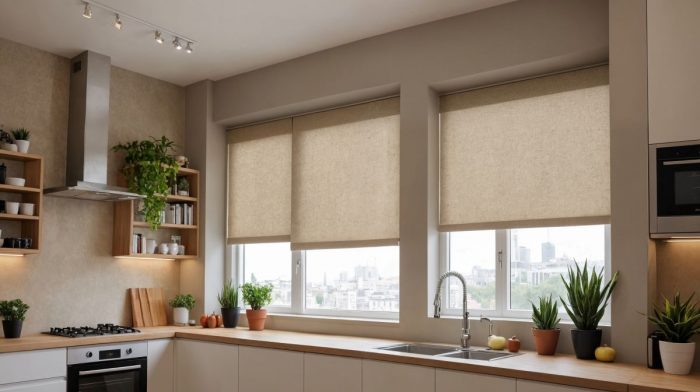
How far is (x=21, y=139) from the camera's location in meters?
4.48

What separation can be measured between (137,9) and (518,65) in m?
2.38

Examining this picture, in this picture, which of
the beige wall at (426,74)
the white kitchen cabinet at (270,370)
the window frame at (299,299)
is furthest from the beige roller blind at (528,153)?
the white kitchen cabinet at (270,370)

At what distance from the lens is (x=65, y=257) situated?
4.82 meters

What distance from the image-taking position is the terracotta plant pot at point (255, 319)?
16.2 ft

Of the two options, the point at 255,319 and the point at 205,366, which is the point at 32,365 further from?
the point at 255,319

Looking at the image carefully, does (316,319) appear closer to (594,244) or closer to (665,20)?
(594,244)

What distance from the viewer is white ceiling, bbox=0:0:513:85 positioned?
402 cm

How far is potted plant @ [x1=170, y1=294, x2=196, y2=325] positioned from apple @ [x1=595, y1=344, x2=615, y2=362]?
128 inches

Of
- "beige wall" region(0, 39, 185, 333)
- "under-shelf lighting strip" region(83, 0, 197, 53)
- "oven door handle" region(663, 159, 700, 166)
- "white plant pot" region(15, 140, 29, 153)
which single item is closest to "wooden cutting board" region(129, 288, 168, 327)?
"beige wall" region(0, 39, 185, 333)

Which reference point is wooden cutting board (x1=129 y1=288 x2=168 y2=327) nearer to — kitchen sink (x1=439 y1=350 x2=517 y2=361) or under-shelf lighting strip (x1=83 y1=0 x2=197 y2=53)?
under-shelf lighting strip (x1=83 y1=0 x2=197 y2=53)

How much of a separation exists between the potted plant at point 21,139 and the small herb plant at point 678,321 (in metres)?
3.99

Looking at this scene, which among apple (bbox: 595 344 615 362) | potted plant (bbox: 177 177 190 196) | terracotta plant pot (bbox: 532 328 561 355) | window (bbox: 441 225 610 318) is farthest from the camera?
potted plant (bbox: 177 177 190 196)

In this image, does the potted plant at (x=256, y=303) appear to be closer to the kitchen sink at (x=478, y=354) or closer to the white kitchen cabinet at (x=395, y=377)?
the white kitchen cabinet at (x=395, y=377)

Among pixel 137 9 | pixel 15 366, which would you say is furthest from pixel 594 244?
pixel 15 366
